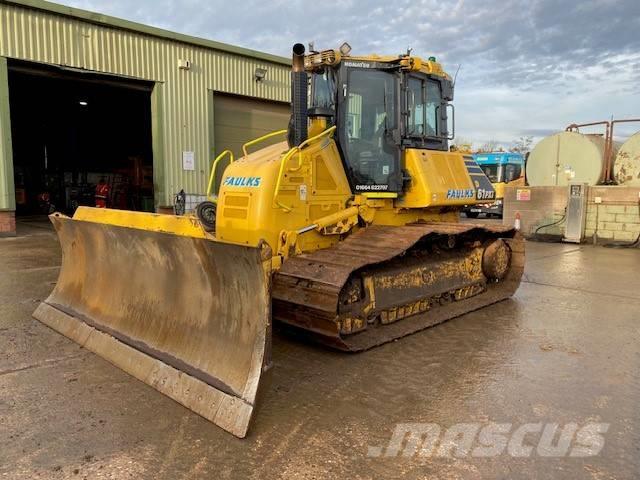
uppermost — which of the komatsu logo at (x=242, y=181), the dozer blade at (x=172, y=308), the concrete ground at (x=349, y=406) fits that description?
the komatsu logo at (x=242, y=181)

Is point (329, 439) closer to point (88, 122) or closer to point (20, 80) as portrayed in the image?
point (20, 80)

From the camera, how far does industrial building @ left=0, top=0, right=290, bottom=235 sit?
1204 cm

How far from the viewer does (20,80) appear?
1608 centimetres

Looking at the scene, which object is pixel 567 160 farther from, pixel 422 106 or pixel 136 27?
pixel 136 27

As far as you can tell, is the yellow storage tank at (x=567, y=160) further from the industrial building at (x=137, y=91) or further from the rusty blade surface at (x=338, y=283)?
the rusty blade surface at (x=338, y=283)

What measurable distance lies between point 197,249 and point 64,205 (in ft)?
72.1

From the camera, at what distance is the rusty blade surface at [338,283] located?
430 centimetres

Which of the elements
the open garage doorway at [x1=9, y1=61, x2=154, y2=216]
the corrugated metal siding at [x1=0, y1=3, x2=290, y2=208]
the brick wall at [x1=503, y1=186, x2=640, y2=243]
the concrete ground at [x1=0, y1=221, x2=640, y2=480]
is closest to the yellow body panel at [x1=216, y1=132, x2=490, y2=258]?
the concrete ground at [x1=0, y1=221, x2=640, y2=480]

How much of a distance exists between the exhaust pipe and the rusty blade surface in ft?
3.89

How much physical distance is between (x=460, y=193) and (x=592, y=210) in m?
8.67

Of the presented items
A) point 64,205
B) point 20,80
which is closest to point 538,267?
point 20,80

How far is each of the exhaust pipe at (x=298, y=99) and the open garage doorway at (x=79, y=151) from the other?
50.0 feet

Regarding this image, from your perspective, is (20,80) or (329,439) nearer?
(329,439)

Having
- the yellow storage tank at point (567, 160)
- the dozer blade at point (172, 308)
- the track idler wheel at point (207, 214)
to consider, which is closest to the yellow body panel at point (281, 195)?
the dozer blade at point (172, 308)
